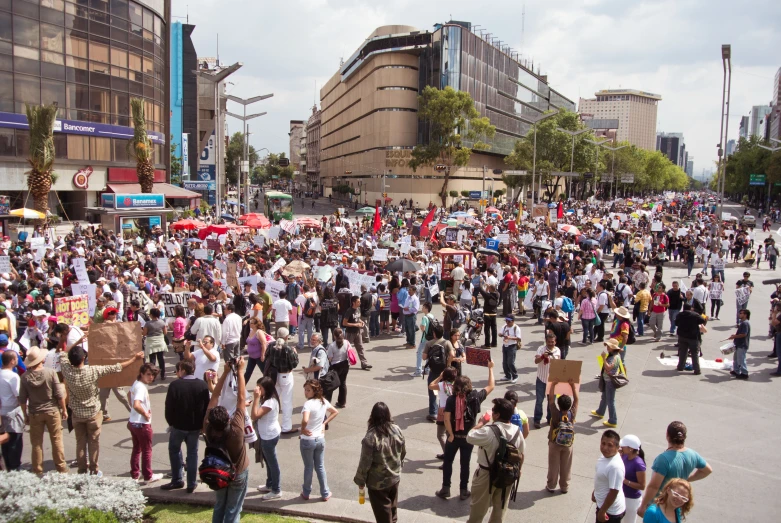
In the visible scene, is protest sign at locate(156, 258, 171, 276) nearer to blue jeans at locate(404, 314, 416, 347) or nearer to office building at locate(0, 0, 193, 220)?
blue jeans at locate(404, 314, 416, 347)

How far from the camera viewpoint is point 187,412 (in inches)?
265

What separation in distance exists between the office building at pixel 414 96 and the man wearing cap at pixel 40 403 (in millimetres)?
64575

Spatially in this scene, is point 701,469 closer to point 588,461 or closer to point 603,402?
point 588,461

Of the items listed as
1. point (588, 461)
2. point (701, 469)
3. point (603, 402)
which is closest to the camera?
point (701, 469)

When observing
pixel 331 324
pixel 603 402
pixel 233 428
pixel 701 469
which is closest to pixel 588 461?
pixel 603 402

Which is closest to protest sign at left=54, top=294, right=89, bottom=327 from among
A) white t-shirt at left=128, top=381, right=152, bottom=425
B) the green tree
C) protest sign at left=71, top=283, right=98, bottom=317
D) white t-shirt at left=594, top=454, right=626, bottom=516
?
protest sign at left=71, top=283, right=98, bottom=317

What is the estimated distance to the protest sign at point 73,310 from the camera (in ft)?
35.5

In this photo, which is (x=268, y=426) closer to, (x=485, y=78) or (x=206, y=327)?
(x=206, y=327)

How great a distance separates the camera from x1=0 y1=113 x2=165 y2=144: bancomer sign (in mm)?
37594

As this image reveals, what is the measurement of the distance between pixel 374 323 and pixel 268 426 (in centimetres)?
900

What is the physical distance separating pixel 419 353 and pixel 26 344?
6905 millimetres

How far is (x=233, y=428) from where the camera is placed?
570 centimetres

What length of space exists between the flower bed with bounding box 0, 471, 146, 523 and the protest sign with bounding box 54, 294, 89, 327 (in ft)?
16.7

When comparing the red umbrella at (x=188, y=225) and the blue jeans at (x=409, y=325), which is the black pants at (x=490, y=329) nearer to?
the blue jeans at (x=409, y=325)
